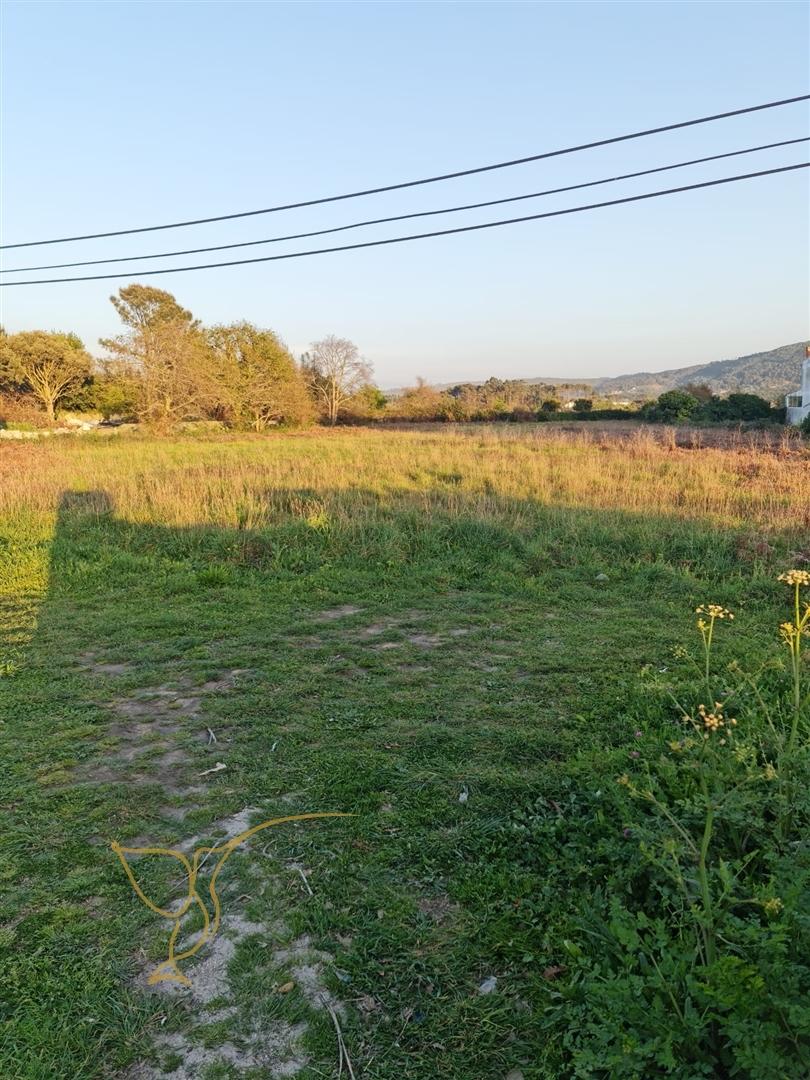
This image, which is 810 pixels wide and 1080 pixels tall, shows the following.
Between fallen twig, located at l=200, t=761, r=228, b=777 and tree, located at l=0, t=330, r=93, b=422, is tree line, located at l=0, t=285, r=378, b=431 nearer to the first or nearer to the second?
tree, located at l=0, t=330, r=93, b=422

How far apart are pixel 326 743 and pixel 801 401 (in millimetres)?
36418

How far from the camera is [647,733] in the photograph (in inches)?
117

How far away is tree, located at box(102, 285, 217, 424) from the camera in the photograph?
83.6ft

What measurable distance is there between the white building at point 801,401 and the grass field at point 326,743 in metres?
26.4

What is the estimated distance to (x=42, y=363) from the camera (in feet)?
89.4

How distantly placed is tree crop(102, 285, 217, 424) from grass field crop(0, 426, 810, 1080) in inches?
777

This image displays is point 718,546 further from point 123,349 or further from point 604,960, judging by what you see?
point 123,349

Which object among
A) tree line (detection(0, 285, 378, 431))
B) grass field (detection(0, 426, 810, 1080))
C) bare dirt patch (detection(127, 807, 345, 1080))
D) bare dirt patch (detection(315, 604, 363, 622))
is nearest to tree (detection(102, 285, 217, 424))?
tree line (detection(0, 285, 378, 431))

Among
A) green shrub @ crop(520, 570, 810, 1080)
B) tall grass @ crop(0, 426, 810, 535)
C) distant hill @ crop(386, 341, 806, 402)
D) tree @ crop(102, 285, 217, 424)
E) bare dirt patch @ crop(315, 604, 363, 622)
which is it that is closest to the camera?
green shrub @ crop(520, 570, 810, 1080)

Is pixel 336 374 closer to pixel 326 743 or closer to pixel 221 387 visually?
pixel 221 387

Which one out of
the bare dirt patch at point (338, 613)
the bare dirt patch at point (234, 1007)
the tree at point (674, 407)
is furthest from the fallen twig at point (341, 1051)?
the tree at point (674, 407)

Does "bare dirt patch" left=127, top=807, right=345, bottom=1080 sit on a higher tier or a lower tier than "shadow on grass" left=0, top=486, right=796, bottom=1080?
lower

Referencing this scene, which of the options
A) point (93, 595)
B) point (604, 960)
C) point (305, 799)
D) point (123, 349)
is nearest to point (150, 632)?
point (93, 595)

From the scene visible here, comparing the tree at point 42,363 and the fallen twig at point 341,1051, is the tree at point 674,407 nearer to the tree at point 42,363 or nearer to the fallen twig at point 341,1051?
the tree at point 42,363
